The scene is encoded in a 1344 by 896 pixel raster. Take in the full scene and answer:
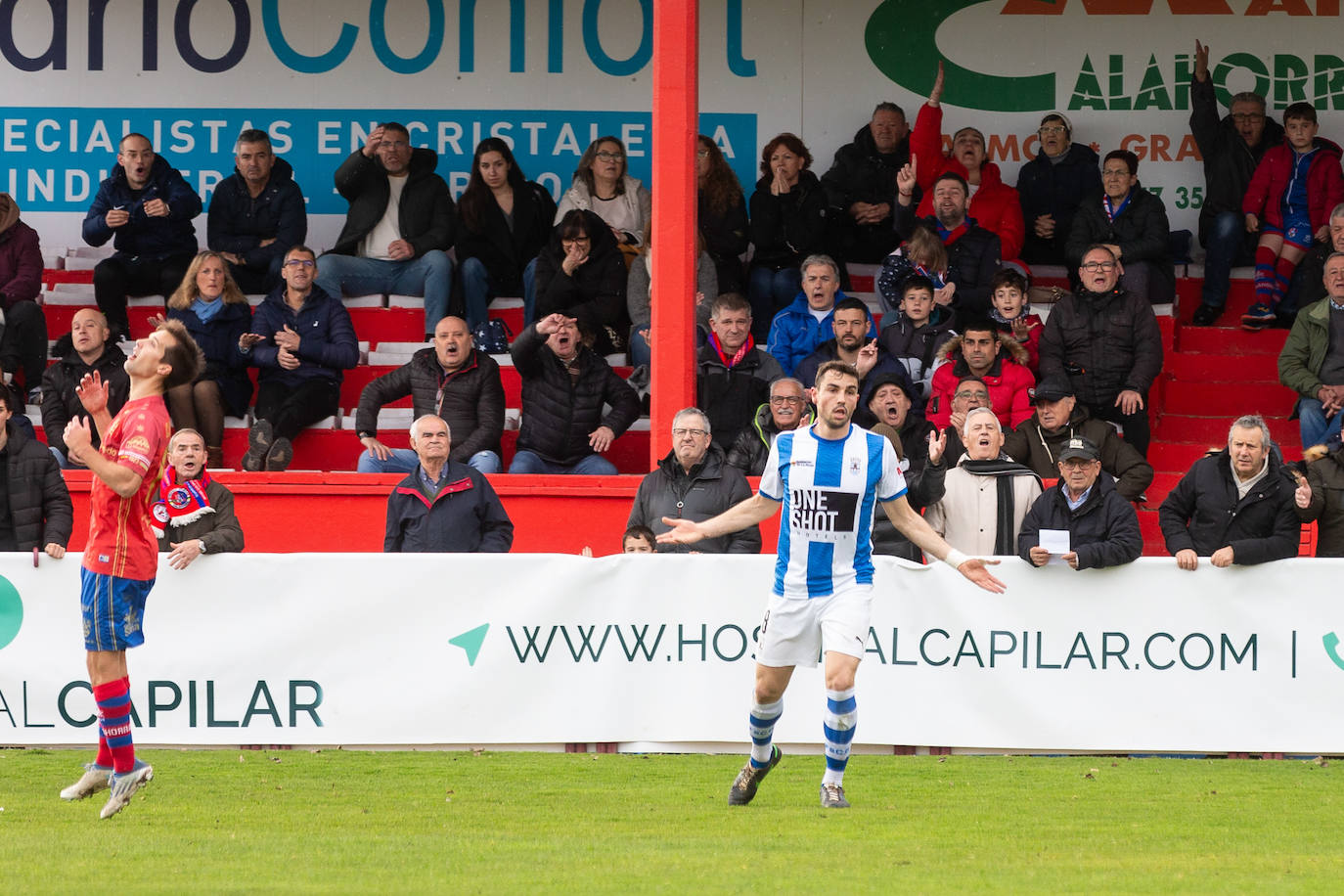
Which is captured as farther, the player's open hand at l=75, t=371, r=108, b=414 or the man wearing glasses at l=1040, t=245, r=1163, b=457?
the man wearing glasses at l=1040, t=245, r=1163, b=457

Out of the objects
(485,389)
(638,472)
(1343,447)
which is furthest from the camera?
(638,472)

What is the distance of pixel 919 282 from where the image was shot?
39.7 feet

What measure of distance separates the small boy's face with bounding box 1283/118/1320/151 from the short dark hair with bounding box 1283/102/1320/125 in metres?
0.02

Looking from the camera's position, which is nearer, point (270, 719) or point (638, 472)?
point (270, 719)

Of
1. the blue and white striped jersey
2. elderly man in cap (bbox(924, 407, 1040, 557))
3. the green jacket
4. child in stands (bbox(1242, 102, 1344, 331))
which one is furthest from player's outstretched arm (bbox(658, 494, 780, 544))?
child in stands (bbox(1242, 102, 1344, 331))

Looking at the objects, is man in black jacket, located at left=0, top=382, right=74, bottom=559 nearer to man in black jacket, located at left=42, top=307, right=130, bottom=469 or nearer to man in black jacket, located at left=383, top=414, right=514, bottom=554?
man in black jacket, located at left=383, top=414, right=514, bottom=554

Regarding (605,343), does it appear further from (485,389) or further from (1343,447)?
(1343,447)

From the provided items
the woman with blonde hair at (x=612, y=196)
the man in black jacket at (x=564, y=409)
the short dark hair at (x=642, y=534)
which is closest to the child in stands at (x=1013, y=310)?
the man in black jacket at (x=564, y=409)

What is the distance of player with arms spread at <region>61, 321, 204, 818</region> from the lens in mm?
7148

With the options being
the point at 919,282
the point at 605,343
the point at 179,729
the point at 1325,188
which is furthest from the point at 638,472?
the point at 1325,188

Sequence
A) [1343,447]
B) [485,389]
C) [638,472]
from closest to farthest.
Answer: [1343,447]
[485,389]
[638,472]

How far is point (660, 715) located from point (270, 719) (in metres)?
1.98

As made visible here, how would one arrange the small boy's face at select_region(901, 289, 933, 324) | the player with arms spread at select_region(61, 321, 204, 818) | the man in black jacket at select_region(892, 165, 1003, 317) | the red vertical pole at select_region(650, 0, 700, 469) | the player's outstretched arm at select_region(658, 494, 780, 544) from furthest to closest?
the man in black jacket at select_region(892, 165, 1003, 317) → the small boy's face at select_region(901, 289, 933, 324) → the red vertical pole at select_region(650, 0, 700, 469) → the player's outstretched arm at select_region(658, 494, 780, 544) → the player with arms spread at select_region(61, 321, 204, 818)

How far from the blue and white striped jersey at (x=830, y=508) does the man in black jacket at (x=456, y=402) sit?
14.8ft
